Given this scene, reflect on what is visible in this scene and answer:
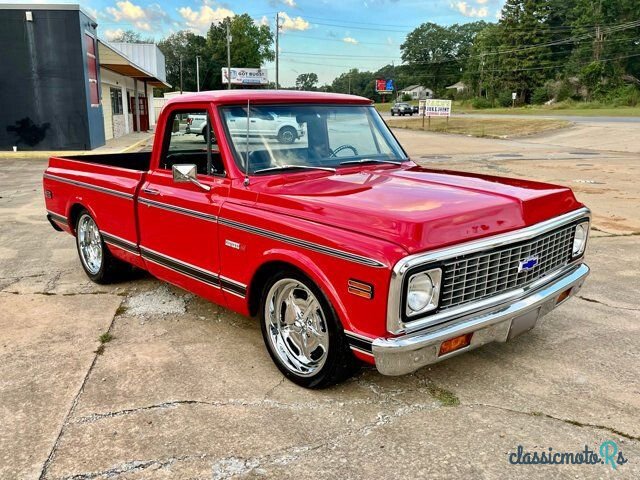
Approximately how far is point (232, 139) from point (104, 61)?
2145 cm

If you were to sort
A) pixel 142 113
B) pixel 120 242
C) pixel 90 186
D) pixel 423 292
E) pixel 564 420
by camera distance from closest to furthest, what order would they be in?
pixel 423 292
pixel 564 420
pixel 120 242
pixel 90 186
pixel 142 113

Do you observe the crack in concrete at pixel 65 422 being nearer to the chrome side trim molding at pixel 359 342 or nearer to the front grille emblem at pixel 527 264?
the chrome side trim molding at pixel 359 342

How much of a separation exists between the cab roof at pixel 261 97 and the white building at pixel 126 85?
2066 cm

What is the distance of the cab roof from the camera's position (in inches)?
154

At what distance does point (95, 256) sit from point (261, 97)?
9.08ft

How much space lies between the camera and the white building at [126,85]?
23.1 meters

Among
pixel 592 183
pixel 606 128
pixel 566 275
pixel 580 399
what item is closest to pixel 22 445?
pixel 580 399

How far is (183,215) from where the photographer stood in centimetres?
406

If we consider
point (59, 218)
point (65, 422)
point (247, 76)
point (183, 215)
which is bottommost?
point (65, 422)

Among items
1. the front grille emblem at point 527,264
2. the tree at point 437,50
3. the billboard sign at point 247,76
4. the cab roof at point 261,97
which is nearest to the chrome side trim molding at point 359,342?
the front grille emblem at point 527,264

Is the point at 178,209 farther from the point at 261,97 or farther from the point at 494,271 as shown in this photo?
the point at 494,271

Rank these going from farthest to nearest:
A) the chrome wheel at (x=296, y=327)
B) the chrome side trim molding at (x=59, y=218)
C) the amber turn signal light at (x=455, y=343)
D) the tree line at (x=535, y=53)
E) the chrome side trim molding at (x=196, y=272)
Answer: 1. the tree line at (x=535, y=53)
2. the chrome side trim molding at (x=59, y=218)
3. the chrome side trim molding at (x=196, y=272)
4. the chrome wheel at (x=296, y=327)
5. the amber turn signal light at (x=455, y=343)

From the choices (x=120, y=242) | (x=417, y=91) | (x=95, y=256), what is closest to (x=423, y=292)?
(x=120, y=242)

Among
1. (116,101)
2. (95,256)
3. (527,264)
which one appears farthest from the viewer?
(116,101)
